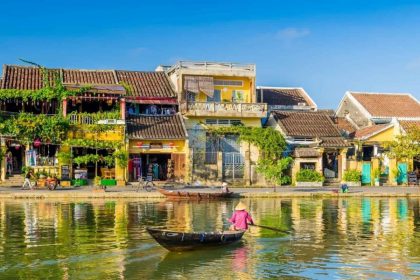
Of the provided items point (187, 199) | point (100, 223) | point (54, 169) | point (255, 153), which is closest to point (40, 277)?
point (100, 223)

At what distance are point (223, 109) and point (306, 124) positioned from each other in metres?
6.43

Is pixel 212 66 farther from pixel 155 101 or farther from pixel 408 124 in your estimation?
pixel 408 124

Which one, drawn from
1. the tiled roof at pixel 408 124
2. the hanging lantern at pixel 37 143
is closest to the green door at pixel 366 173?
the tiled roof at pixel 408 124

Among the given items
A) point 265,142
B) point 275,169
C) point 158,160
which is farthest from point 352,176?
point 158,160

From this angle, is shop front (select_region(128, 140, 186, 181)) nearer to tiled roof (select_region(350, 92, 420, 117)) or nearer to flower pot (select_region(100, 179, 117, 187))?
flower pot (select_region(100, 179, 117, 187))

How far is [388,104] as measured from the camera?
52781 millimetres

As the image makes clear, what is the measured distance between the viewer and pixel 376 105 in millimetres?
52250

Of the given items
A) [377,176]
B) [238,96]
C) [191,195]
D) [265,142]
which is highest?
[238,96]

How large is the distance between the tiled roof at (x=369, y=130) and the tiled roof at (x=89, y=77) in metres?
18.0

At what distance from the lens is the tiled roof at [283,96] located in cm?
5106

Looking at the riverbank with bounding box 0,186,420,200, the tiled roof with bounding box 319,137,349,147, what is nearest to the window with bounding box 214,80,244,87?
the tiled roof with bounding box 319,137,349,147

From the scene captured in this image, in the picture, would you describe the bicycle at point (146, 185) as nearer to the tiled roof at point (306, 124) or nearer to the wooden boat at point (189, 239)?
the tiled roof at point (306, 124)

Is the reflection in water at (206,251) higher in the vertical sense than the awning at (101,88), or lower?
lower

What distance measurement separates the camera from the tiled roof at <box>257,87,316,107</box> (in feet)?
168
